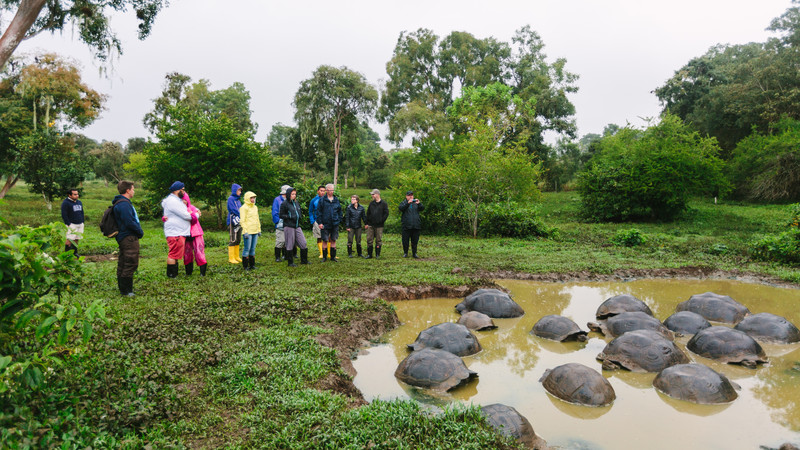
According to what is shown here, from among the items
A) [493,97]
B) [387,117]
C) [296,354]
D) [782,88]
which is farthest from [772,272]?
[387,117]

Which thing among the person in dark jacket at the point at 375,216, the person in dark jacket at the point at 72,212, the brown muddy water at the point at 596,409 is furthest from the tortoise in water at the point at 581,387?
the person in dark jacket at the point at 72,212

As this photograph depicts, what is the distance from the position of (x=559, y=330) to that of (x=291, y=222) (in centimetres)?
593

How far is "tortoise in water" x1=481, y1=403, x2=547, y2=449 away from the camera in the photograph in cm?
379

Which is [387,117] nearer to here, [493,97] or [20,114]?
[493,97]

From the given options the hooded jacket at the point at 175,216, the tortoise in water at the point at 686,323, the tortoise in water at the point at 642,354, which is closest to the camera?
the tortoise in water at the point at 642,354

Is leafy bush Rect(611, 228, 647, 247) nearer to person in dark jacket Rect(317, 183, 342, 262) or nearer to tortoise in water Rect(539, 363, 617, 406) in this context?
person in dark jacket Rect(317, 183, 342, 262)

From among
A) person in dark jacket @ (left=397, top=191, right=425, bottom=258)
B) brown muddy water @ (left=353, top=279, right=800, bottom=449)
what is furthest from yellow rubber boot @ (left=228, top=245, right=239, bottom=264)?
brown muddy water @ (left=353, top=279, right=800, bottom=449)

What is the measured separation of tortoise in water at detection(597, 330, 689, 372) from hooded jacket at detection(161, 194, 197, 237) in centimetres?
690

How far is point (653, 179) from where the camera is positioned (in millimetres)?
20562

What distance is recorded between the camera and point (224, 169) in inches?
695

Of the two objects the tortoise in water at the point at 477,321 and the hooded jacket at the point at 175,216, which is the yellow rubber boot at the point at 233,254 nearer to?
the hooded jacket at the point at 175,216

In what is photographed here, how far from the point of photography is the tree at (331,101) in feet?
110

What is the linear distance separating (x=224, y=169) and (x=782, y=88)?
1217 inches

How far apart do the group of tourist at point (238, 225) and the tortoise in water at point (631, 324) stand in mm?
5863
